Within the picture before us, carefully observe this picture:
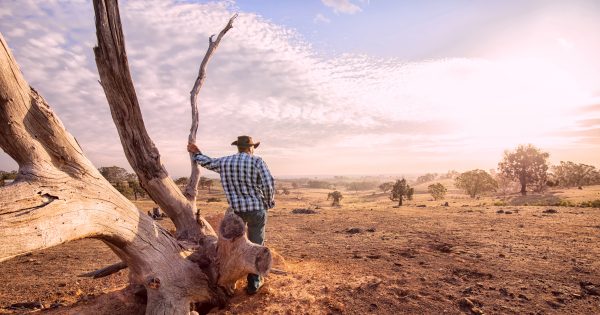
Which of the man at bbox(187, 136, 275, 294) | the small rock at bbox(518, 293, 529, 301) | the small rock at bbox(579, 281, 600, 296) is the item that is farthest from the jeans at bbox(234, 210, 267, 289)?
the small rock at bbox(579, 281, 600, 296)

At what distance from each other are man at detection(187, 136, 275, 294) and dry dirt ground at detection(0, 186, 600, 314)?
0.99 metres

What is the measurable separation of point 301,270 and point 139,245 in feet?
10.3

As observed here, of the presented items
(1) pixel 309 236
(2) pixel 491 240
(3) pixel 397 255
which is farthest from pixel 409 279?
(1) pixel 309 236

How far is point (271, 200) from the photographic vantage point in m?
5.12

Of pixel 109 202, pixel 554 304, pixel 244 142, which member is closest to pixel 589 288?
pixel 554 304

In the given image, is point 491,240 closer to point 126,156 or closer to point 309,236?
point 309,236

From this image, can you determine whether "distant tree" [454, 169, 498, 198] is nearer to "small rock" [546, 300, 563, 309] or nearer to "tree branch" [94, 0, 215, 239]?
"small rock" [546, 300, 563, 309]

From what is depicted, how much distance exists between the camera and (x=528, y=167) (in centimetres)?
4831

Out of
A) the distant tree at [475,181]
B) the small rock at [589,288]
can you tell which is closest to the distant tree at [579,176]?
the distant tree at [475,181]

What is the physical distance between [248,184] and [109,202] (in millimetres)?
1829

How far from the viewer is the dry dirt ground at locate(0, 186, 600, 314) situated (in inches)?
182

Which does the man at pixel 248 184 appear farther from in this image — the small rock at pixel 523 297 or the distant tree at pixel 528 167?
the distant tree at pixel 528 167

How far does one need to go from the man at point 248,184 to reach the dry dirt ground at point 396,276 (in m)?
0.99

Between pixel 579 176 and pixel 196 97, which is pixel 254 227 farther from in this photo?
pixel 579 176
